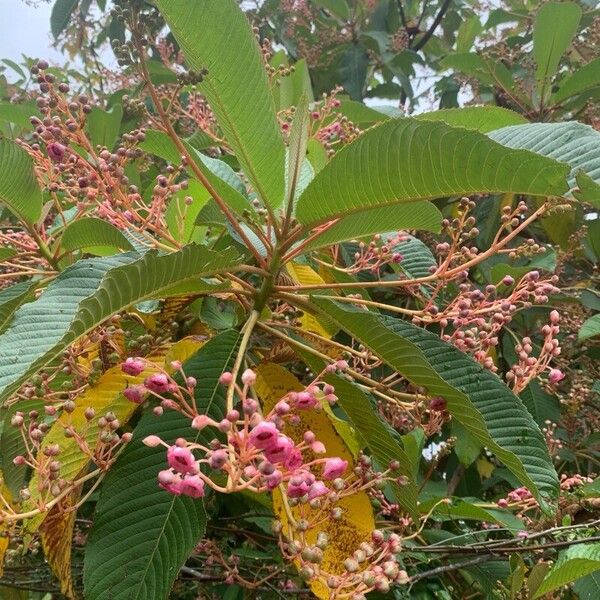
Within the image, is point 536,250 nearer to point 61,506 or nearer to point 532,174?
point 532,174

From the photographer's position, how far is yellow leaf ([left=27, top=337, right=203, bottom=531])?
3.36ft

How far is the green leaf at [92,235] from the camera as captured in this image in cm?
114

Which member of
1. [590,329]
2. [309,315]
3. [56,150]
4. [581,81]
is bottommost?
[590,329]

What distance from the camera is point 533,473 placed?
3.52ft

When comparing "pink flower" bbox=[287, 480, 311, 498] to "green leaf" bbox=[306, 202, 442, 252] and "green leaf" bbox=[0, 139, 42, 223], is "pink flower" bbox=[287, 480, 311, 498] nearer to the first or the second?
"green leaf" bbox=[306, 202, 442, 252]

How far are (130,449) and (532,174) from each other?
2.32 feet

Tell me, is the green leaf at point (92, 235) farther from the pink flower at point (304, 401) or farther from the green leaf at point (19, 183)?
the pink flower at point (304, 401)

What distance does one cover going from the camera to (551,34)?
8.04 feet

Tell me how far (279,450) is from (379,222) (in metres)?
0.49

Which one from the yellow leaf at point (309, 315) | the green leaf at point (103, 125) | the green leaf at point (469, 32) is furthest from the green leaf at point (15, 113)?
the green leaf at point (469, 32)

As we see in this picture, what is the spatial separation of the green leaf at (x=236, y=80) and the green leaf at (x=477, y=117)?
1.87 feet

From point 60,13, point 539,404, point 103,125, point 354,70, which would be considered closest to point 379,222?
point 539,404

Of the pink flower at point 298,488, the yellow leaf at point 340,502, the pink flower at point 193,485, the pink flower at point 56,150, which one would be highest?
the pink flower at point 56,150

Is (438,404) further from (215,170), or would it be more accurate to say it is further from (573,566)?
(215,170)
